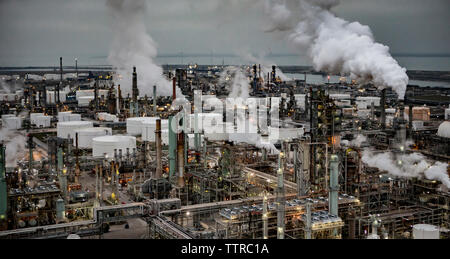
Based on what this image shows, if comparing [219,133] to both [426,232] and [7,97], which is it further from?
[7,97]

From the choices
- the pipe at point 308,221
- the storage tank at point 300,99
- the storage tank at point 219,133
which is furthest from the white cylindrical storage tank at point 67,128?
the pipe at point 308,221

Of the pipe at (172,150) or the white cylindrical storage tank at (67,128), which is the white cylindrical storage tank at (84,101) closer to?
the white cylindrical storage tank at (67,128)

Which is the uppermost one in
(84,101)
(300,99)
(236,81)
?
(236,81)

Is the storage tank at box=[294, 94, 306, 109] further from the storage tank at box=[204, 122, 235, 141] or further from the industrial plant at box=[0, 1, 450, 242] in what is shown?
the storage tank at box=[204, 122, 235, 141]

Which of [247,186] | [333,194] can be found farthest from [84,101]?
[333,194]
